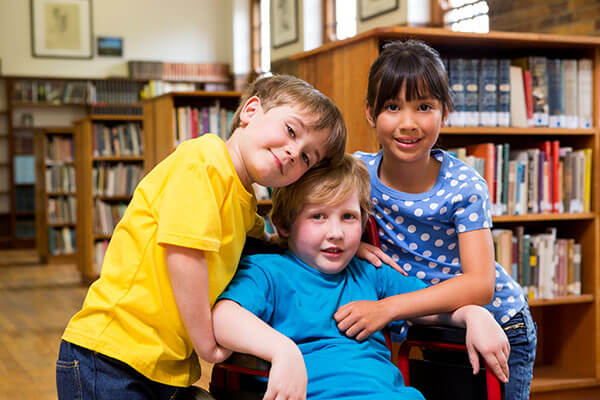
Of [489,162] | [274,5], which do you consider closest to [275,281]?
[489,162]

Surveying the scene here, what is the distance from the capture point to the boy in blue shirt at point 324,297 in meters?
1.29

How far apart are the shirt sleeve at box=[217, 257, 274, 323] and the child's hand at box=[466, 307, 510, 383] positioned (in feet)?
1.43

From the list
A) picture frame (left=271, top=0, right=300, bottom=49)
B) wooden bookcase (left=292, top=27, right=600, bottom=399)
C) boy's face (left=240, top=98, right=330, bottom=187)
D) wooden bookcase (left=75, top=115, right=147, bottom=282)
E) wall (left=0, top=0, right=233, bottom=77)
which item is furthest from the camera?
wall (left=0, top=0, right=233, bottom=77)

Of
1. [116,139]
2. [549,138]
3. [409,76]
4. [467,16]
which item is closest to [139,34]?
[116,139]

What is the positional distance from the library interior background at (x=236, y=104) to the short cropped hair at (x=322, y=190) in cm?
37

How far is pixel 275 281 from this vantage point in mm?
1411

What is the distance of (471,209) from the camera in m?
1.60

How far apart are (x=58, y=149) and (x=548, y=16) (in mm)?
5528

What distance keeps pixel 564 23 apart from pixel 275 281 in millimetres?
4140

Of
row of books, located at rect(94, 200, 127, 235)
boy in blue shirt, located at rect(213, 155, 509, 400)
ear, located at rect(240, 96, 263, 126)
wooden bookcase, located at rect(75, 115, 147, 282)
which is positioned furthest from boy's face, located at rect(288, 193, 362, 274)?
row of books, located at rect(94, 200, 127, 235)

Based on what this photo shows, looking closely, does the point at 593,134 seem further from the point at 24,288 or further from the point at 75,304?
the point at 24,288

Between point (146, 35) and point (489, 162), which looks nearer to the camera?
point (489, 162)

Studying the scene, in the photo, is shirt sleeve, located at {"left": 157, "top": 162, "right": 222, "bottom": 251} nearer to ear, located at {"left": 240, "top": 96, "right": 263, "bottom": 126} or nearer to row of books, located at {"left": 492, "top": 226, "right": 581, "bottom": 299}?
ear, located at {"left": 240, "top": 96, "right": 263, "bottom": 126}

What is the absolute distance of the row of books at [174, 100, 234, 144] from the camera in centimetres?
434
